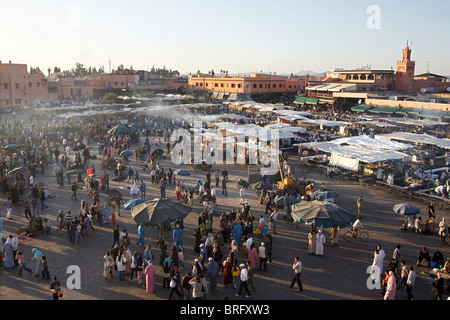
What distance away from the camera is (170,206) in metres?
11.6

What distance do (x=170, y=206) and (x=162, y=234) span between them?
A: 1.29 metres

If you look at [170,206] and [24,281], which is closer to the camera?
[24,281]

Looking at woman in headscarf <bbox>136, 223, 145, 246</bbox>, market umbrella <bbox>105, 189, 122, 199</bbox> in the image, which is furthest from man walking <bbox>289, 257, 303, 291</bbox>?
market umbrella <bbox>105, 189, 122, 199</bbox>

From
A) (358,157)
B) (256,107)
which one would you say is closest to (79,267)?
(358,157)

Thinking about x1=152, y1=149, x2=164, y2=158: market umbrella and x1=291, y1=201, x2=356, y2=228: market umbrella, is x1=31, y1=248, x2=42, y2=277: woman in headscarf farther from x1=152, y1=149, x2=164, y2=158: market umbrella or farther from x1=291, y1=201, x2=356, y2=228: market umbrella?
x1=152, y1=149, x2=164, y2=158: market umbrella

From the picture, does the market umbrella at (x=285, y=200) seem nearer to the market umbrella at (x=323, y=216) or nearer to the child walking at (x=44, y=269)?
the market umbrella at (x=323, y=216)

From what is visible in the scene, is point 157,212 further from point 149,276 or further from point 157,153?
point 157,153

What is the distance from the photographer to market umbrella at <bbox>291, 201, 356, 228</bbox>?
36.0ft

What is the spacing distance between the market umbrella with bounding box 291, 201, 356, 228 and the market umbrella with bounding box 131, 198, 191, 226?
12.1 ft

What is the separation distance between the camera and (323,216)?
11.0 metres

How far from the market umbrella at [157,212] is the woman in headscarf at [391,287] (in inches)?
237

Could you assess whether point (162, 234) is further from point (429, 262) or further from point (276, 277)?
point (429, 262)

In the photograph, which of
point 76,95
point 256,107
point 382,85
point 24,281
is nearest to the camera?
point 24,281

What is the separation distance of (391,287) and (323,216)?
2954 mm
